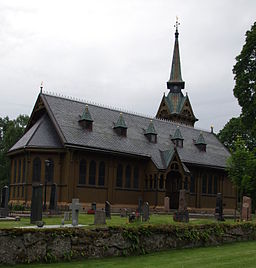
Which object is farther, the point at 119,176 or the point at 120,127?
the point at 120,127

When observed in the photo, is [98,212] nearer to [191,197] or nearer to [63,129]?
[63,129]

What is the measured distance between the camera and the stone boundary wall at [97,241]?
12.9 metres

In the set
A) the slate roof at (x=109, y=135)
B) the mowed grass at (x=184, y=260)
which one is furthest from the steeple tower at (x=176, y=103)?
the mowed grass at (x=184, y=260)

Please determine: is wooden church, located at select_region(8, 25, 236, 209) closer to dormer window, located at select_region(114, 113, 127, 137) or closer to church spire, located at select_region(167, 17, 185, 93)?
dormer window, located at select_region(114, 113, 127, 137)

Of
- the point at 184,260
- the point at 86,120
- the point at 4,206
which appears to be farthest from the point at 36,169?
the point at 184,260

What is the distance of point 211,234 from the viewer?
17.7m

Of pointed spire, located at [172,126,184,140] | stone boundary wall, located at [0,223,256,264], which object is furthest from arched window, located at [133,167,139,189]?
stone boundary wall, located at [0,223,256,264]

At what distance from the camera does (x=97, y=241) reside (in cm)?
1430

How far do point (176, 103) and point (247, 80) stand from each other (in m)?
29.7

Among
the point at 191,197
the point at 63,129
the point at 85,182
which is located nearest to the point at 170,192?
the point at 191,197

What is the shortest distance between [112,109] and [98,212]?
31.2 metres

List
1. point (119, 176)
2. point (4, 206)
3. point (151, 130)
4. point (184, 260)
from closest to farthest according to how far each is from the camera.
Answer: point (184, 260) → point (4, 206) → point (119, 176) → point (151, 130)

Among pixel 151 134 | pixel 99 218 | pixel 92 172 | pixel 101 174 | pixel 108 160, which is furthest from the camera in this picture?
pixel 151 134

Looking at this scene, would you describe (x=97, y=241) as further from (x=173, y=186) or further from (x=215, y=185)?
(x=215, y=185)
